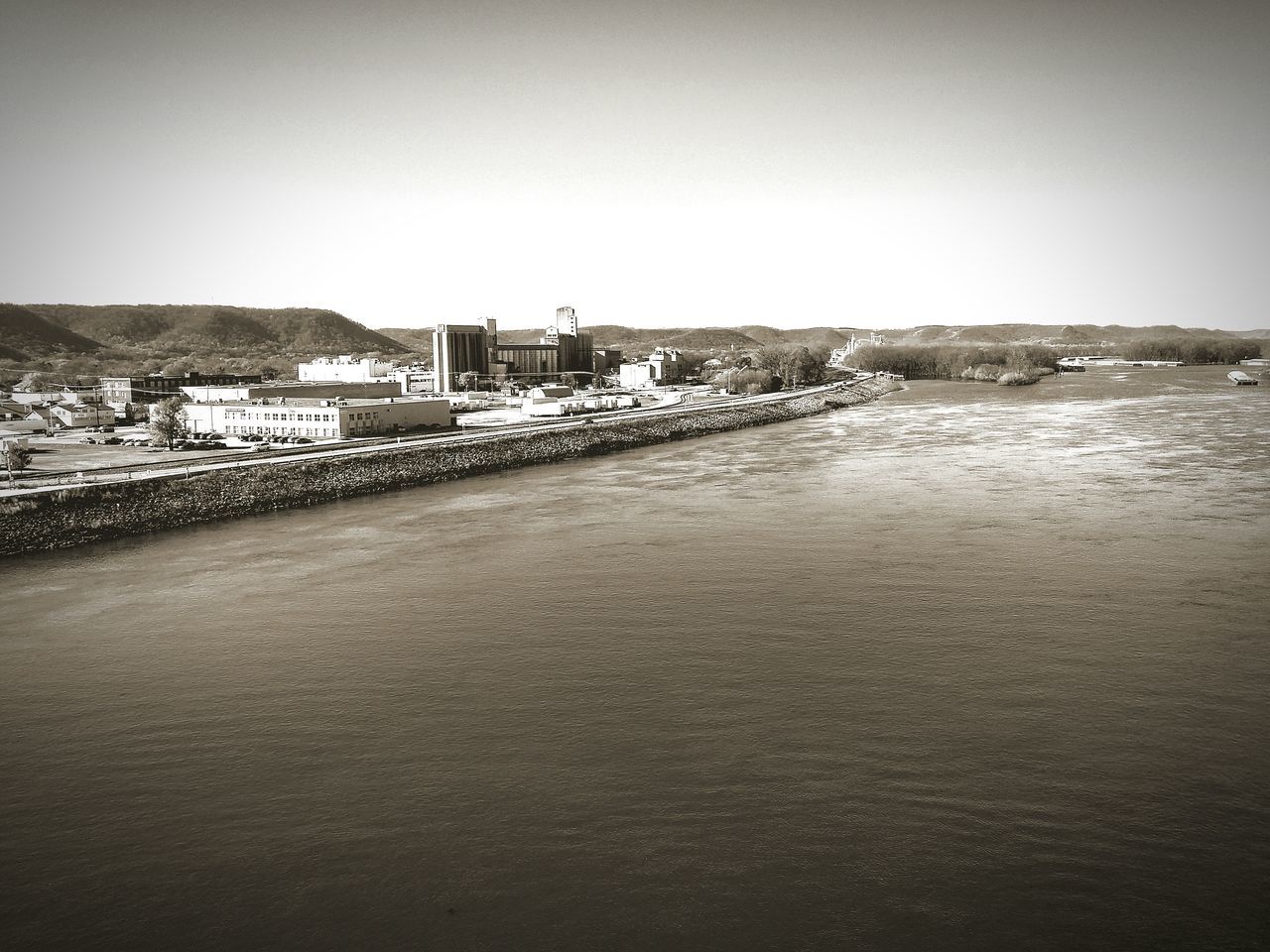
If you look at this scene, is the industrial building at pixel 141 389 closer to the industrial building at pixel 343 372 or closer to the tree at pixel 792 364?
the industrial building at pixel 343 372

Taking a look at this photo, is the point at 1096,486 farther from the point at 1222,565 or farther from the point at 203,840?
the point at 203,840

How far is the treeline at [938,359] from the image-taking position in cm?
5184

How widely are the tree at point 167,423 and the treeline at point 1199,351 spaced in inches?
2475

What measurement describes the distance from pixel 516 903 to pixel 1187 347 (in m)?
69.6

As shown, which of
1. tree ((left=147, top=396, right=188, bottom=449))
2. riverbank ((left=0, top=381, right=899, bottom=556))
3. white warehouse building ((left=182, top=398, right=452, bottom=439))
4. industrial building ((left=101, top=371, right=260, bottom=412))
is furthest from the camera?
industrial building ((left=101, top=371, right=260, bottom=412))

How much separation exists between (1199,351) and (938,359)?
19.5m

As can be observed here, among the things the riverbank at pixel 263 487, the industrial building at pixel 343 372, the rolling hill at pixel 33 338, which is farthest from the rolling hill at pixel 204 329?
the riverbank at pixel 263 487

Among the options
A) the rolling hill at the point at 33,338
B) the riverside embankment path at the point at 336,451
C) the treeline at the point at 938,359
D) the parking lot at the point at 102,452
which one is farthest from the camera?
the rolling hill at the point at 33,338

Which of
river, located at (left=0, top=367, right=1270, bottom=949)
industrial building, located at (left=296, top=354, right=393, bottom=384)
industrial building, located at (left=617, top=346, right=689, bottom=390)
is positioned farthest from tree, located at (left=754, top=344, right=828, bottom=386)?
river, located at (left=0, top=367, right=1270, bottom=949)

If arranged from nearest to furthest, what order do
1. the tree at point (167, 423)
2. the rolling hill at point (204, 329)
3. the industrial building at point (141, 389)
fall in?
1. the tree at point (167, 423)
2. the industrial building at point (141, 389)
3. the rolling hill at point (204, 329)

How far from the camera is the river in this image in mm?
3801

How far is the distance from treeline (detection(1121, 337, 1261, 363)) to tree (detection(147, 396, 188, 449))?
62.9 m

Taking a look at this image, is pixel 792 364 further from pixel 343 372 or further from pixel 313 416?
pixel 313 416

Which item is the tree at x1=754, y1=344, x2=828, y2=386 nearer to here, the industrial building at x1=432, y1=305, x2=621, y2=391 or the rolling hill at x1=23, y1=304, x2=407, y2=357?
the industrial building at x1=432, y1=305, x2=621, y2=391
